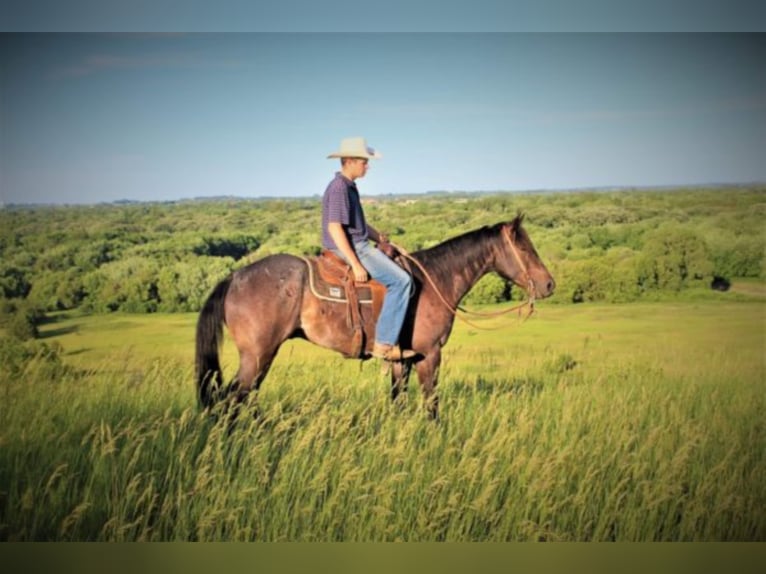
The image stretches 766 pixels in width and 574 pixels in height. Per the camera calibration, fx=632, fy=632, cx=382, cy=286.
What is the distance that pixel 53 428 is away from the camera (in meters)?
5.30

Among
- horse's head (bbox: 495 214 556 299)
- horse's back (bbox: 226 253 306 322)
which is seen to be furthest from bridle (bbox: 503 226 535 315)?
horse's back (bbox: 226 253 306 322)

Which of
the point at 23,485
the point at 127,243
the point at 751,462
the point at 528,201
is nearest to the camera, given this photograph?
the point at 23,485

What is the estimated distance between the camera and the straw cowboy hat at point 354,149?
5.07m

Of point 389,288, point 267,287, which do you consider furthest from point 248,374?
point 389,288

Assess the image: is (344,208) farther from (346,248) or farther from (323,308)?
(323,308)

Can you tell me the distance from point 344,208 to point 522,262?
1.71m

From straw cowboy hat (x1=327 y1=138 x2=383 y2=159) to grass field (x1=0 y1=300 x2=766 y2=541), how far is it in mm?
2018

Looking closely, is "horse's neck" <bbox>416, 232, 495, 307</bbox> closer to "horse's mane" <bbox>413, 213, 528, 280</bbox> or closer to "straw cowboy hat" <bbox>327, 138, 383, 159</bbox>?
"horse's mane" <bbox>413, 213, 528, 280</bbox>

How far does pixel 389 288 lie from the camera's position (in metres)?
5.25

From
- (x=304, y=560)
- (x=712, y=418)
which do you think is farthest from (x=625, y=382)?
(x=304, y=560)

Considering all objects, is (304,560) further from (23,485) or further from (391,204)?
(391,204)

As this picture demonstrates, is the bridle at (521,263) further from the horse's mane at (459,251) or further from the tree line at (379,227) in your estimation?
the tree line at (379,227)

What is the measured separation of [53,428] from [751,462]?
5824mm

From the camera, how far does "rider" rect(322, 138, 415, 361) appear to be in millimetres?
5074
